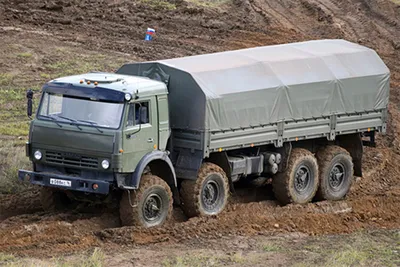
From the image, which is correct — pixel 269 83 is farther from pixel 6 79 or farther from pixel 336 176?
pixel 6 79

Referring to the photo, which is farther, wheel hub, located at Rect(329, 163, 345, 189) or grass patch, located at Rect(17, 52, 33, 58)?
grass patch, located at Rect(17, 52, 33, 58)

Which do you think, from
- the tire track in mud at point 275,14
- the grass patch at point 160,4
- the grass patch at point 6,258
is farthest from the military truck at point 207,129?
the grass patch at point 160,4

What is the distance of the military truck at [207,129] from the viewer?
706 inches

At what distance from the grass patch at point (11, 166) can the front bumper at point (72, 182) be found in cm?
207

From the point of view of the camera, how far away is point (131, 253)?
16.5 m

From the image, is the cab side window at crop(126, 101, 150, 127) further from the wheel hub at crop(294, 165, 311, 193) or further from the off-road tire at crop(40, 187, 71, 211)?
the wheel hub at crop(294, 165, 311, 193)

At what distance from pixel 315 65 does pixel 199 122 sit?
11.6 ft

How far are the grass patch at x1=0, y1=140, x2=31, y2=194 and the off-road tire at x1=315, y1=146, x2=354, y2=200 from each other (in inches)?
230

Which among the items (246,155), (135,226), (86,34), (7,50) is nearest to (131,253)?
(135,226)

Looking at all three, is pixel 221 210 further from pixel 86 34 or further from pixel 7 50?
pixel 86 34

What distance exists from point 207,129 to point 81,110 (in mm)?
2261

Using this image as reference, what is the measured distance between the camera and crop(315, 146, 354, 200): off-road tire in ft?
71.1

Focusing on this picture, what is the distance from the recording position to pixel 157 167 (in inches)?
744

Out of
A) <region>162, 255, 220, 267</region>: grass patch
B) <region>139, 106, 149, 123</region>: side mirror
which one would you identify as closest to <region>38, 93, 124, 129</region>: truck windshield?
<region>139, 106, 149, 123</region>: side mirror
